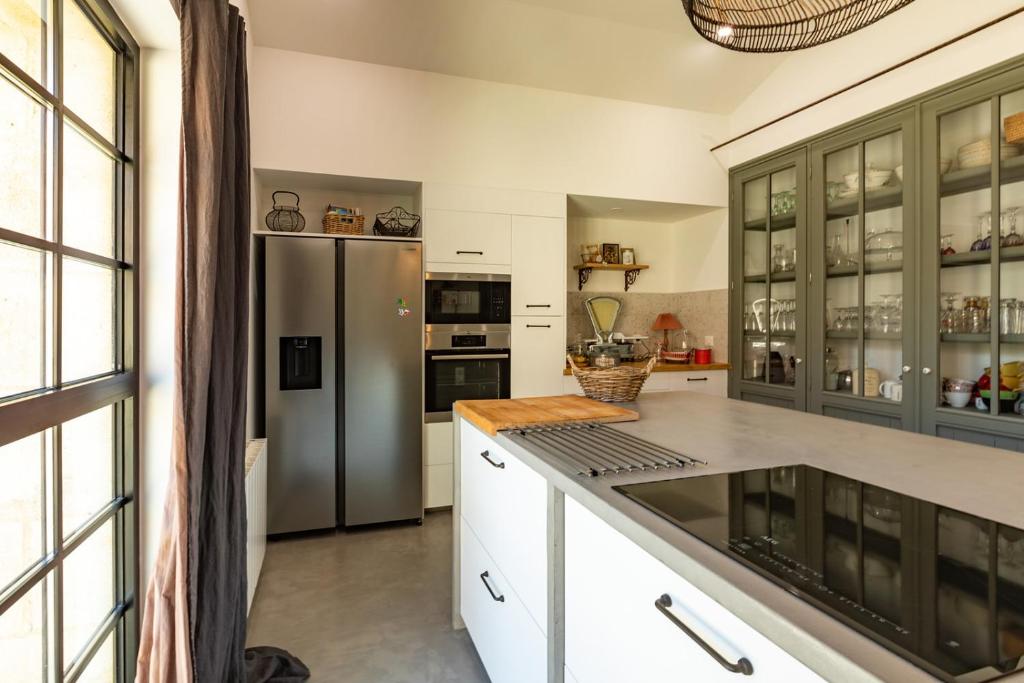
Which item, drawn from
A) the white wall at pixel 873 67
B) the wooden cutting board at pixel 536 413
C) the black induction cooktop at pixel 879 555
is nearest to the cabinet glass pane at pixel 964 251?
the white wall at pixel 873 67

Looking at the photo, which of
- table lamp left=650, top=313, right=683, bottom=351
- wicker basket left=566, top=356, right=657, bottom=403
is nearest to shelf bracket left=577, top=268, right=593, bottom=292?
table lamp left=650, top=313, right=683, bottom=351

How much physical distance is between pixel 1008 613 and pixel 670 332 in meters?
4.00

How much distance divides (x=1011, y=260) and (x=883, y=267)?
0.58 m

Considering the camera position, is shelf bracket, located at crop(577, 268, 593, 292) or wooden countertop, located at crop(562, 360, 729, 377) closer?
wooden countertop, located at crop(562, 360, 729, 377)

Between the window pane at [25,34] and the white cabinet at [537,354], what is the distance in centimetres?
258

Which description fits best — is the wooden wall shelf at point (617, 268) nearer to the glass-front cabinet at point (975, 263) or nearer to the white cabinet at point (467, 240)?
the white cabinet at point (467, 240)

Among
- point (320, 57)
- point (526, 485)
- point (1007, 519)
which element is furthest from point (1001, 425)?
point (320, 57)

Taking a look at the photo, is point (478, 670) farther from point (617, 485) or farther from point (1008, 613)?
point (1008, 613)

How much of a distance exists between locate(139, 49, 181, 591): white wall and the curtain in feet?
0.54

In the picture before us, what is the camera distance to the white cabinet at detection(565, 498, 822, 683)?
0.61 metres

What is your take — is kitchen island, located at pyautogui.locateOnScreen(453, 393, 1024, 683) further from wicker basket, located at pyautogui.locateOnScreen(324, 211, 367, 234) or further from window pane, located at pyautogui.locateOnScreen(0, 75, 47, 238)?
wicker basket, located at pyautogui.locateOnScreen(324, 211, 367, 234)

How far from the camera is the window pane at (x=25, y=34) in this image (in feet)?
3.02

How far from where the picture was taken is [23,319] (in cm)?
99

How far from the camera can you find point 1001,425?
91.7 inches
